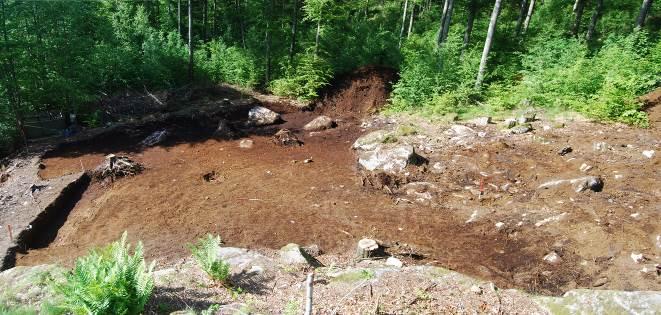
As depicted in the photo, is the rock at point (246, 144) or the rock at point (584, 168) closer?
the rock at point (584, 168)

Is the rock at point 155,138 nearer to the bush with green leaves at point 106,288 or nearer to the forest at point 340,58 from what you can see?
the forest at point 340,58

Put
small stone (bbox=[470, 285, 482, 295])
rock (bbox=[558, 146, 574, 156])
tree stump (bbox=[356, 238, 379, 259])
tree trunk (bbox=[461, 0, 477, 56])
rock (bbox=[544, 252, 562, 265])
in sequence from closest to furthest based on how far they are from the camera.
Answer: small stone (bbox=[470, 285, 482, 295]) → rock (bbox=[544, 252, 562, 265]) → tree stump (bbox=[356, 238, 379, 259]) → rock (bbox=[558, 146, 574, 156]) → tree trunk (bbox=[461, 0, 477, 56])

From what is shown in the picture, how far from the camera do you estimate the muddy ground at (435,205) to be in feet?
23.5

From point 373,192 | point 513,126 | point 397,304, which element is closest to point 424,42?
point 513,126

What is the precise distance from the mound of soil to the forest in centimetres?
56

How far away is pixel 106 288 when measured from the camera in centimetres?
428

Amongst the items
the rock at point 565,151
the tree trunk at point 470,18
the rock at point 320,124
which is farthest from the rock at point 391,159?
the tree trunk at point 470,18

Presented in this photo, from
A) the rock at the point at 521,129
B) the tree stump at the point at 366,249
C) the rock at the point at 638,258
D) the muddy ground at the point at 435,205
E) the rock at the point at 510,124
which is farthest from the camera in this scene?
the rock at the point at 510,124

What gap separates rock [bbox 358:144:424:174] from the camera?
430 inches

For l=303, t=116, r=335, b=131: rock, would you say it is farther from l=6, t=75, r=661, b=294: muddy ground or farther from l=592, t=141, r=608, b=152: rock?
l=592, t=141, r=608, b=152: rock

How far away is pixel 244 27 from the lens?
2742cm

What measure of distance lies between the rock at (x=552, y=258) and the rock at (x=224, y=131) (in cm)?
1070

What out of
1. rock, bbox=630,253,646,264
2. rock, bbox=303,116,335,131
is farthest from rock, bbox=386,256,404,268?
rock, bbox=303,116,335,131

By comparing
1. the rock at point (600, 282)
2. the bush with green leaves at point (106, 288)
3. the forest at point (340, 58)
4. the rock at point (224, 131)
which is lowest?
the rock at point (224, 131)
